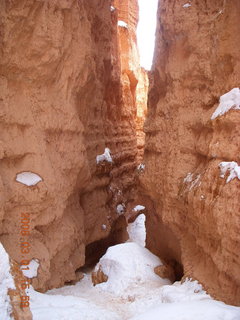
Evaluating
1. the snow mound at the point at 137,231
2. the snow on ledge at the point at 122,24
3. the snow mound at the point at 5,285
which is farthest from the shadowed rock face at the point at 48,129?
the snow on ledge at the point at 122,24

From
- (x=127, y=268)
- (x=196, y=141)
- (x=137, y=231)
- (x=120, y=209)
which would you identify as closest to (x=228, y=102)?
(x=196, y=141)

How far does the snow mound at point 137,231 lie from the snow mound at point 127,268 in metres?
4.38

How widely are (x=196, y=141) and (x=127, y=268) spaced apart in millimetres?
3458

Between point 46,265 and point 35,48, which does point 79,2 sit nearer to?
point 35,48

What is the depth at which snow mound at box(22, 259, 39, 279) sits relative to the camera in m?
7.09

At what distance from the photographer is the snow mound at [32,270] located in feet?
23.3

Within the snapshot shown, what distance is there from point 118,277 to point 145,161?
3.19 m

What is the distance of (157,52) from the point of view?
9.09m

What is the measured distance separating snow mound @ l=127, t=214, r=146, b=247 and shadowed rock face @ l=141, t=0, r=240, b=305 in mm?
4036

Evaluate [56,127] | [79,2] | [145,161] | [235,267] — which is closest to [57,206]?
[56,127]

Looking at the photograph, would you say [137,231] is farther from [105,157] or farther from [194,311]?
[194,311]

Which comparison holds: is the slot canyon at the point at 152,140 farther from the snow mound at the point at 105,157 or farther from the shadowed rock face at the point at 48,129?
the snow mound at the point at 105,157

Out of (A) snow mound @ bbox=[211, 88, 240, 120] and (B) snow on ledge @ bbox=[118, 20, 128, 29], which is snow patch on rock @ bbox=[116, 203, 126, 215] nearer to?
(A) snow mound @ bbox=[211, 88, 240, 120]


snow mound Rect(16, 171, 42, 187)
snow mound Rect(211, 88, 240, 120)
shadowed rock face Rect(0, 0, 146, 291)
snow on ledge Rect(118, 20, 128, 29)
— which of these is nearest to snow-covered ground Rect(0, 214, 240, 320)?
shadowed rock face Rect(0, 0, 146, 291)
